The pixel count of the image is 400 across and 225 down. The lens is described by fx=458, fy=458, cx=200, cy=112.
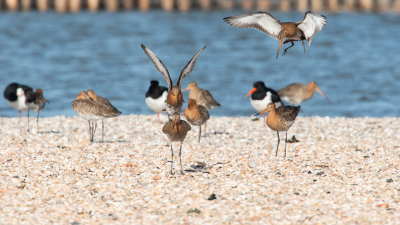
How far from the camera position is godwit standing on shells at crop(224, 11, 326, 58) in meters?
6.51

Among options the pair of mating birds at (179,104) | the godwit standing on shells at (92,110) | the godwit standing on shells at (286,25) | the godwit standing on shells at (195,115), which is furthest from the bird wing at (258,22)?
the godwit standing on shells at (92,110)

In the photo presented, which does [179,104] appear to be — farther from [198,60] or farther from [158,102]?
[198,60]

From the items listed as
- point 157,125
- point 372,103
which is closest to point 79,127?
point 157,125

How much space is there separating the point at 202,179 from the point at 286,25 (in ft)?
8.85

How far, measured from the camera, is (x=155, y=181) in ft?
23.5

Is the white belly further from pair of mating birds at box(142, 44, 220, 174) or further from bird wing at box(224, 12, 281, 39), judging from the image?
bird wing at box(224, 12, 281, 39)

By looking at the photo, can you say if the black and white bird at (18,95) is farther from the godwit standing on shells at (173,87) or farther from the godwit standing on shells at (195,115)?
the godwit standing on shells at (173,87)

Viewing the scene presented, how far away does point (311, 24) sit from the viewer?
21.4 ft

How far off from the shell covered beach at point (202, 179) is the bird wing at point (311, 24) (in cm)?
227

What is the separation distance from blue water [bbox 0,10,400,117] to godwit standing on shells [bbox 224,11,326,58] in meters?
10.2

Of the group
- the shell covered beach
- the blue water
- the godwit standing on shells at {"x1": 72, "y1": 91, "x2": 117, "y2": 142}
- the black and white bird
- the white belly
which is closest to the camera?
the shell covered beach

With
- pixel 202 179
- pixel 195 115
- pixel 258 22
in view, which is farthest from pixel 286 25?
pixel 195 115

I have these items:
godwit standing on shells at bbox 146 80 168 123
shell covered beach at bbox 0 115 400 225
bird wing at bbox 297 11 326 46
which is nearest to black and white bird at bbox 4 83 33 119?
shell covered beach at bbox 0 115 400 225

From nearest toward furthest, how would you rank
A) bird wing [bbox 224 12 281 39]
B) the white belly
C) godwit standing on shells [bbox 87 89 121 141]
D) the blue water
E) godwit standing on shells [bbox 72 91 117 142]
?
bird wing [bbox 224 12 281 39] → godwit standing on shells [bbox 72 91 117 142] → godwit standing on shells [bbox 87 89 121 141] → the white belly → the blue water
